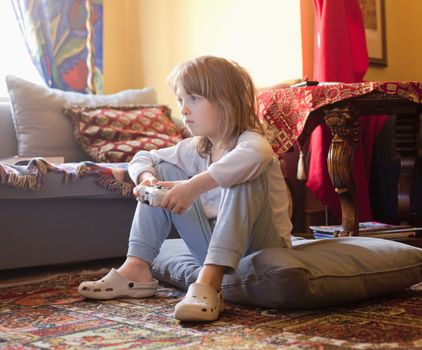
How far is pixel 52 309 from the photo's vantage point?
1.59 meters

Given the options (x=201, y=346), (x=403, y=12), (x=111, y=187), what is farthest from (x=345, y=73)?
(x=201, y=346)

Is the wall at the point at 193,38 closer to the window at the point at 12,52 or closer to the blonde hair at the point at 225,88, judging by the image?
the window at the point at 12,52

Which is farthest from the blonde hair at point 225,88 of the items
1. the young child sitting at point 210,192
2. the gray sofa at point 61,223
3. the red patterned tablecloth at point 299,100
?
the gray sofa at point 61,223

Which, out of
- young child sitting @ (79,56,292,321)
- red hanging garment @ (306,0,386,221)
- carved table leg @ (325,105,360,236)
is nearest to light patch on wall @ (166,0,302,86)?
red hanging garment @ (306,0,386,221)

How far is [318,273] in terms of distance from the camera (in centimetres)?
150

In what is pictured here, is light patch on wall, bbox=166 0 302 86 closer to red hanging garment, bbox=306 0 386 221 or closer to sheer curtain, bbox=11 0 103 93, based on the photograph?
red hanging garment, bbox=306 0 386 221

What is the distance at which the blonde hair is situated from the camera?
157 centimetres

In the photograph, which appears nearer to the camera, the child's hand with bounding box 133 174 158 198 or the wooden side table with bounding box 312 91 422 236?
the child's hand with bounding box 133 174 158 198

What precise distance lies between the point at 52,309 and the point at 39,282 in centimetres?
47

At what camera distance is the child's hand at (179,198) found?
1.47 metres

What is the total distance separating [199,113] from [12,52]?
6.72 ft

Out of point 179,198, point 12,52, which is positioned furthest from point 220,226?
point 12,52

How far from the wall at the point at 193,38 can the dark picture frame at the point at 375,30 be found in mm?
465

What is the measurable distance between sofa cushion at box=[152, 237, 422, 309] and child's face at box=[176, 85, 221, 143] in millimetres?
307
